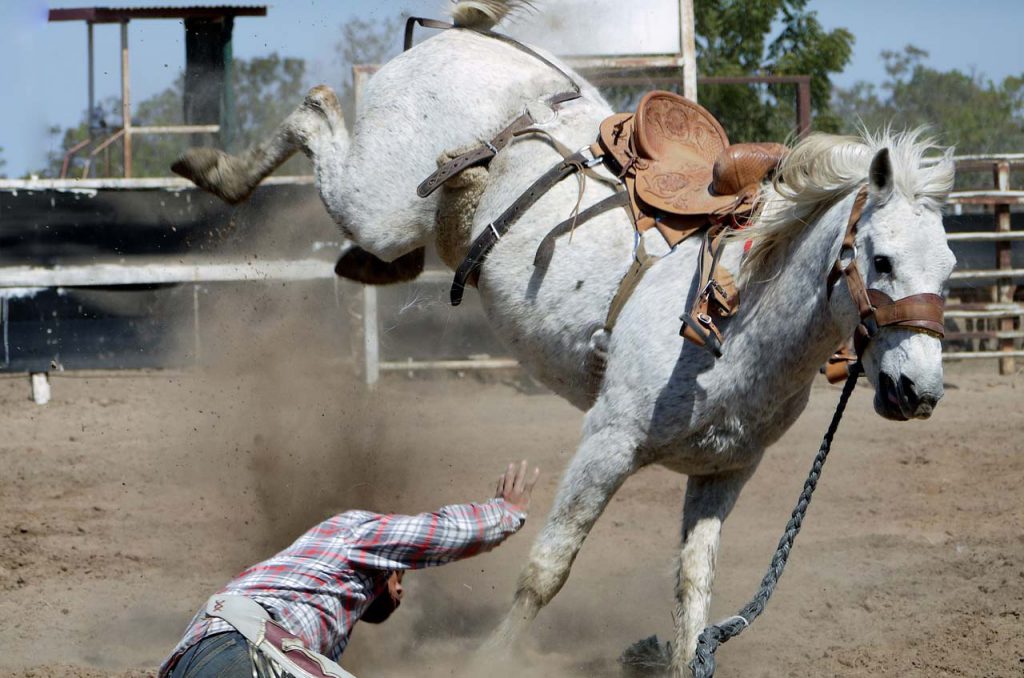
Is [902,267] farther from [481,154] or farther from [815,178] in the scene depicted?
[481,154]

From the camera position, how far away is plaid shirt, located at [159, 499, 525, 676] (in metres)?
2.64

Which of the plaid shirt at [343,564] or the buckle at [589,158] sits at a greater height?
the buckle at [589,158]

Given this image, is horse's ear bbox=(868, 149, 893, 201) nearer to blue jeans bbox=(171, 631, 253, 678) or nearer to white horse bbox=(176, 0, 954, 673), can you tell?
white horse bbox=(176, 0, 954, 673)

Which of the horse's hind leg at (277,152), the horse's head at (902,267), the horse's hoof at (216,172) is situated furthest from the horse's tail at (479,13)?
the horse's head at (902,267)

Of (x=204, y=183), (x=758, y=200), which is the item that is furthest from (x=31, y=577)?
(x=758, y=200)

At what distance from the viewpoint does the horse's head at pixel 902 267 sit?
284cm

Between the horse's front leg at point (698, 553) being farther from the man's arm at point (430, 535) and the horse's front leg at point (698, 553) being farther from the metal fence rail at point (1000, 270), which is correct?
A: the metal fence rail at point (1000, 270)

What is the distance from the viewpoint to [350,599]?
2793mm

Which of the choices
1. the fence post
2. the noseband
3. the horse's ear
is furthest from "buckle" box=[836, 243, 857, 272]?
the fence post

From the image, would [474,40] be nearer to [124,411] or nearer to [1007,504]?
[1007,504]

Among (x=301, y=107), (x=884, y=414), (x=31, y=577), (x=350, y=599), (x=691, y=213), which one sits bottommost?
(x=31, y=577)

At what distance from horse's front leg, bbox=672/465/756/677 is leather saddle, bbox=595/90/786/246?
84 centimetres

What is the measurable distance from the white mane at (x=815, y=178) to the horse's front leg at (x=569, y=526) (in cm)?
69

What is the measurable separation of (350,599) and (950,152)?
2093 millimetres
